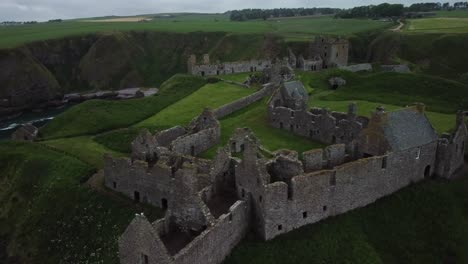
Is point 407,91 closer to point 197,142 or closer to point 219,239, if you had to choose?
point 197,142

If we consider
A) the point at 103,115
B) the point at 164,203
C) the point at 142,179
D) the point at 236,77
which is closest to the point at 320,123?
the point at 164,203

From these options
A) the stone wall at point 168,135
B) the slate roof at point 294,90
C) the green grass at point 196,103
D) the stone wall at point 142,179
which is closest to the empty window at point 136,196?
the stone wall at point 142,179

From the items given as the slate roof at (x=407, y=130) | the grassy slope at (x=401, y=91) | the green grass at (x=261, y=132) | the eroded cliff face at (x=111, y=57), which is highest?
the slate roof at (x=407, y=130)

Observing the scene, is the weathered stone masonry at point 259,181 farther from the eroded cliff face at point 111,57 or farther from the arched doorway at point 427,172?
the eroded cliff face at point 111,57

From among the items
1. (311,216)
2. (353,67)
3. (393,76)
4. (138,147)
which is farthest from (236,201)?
(353,67)

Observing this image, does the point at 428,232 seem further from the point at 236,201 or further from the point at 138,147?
the point at 138,147

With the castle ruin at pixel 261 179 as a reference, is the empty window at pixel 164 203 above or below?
below

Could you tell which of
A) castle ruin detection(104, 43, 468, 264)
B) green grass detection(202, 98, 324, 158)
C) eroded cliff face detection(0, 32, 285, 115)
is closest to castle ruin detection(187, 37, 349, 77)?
eroded cliff face detection(0, 32, 285, 115)
